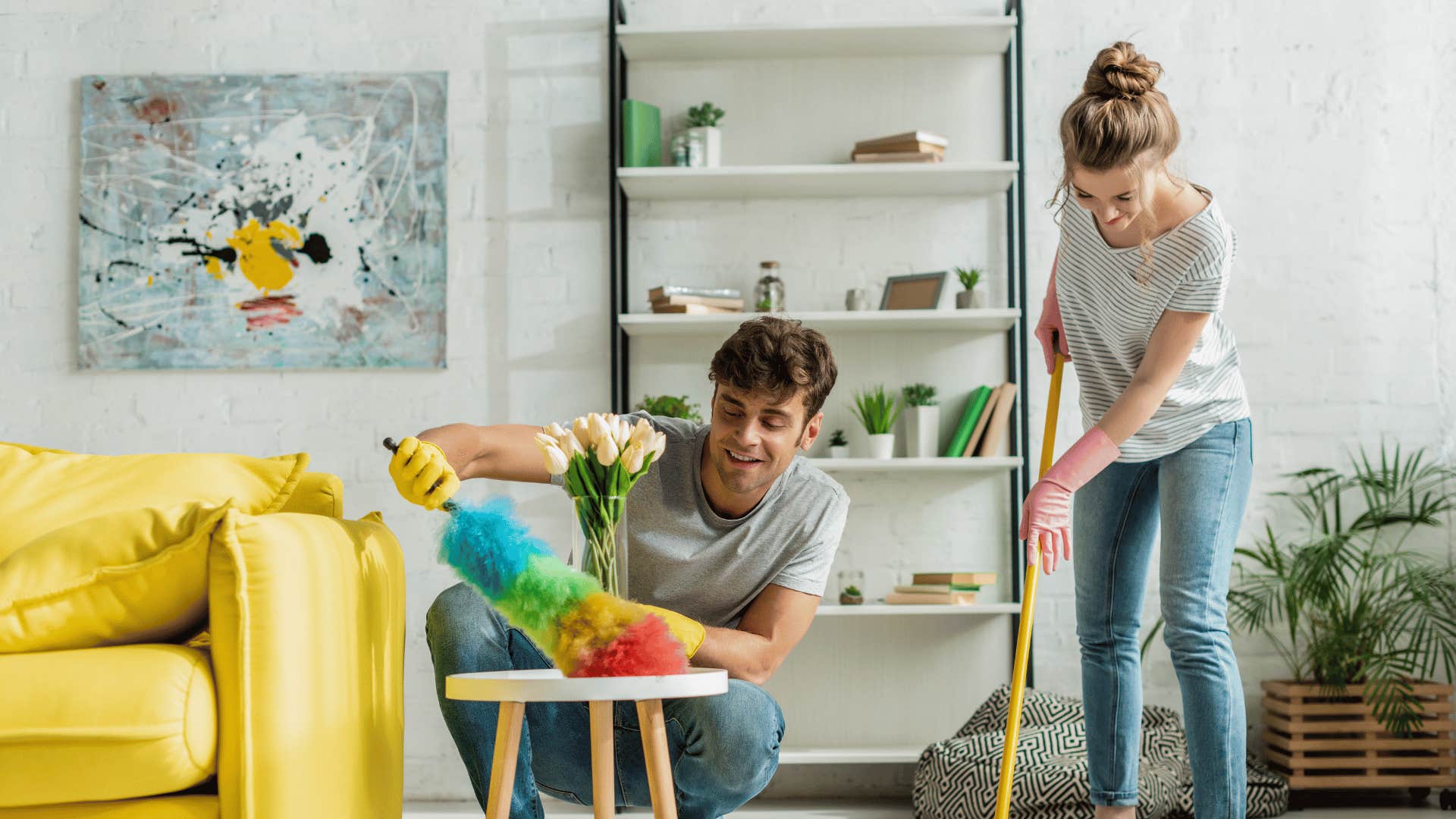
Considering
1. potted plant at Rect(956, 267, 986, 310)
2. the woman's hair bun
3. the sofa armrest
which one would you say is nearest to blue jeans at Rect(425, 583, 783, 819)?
the sofa armrest

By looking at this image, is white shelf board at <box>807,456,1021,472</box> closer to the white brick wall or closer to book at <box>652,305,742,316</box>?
the white brick wall

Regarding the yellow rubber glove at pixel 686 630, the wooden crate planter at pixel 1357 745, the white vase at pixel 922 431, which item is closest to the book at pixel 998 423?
the white vase at pixel 922 431

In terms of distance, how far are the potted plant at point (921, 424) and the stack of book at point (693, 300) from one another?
0.54 m

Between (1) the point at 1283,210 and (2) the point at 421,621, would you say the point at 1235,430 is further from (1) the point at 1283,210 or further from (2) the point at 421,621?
(2) the point at 421,621

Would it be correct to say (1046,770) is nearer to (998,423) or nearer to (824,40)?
(998,423)

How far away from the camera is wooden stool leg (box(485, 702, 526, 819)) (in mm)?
1389

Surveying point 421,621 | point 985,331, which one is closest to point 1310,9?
point 985,331

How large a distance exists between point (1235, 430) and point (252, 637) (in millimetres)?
1498

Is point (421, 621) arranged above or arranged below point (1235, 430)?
below

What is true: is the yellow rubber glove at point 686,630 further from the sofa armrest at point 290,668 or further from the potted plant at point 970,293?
the potted plant at point 970,293

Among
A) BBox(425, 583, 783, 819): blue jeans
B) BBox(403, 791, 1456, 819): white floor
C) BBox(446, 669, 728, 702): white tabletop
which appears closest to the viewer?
BBox(446, 669, 728, 702): white tabletop

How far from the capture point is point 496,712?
65.7 inches

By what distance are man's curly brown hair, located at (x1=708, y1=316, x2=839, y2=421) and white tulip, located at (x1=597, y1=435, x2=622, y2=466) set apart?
271 millimetres

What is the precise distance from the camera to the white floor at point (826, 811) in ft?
9.61
